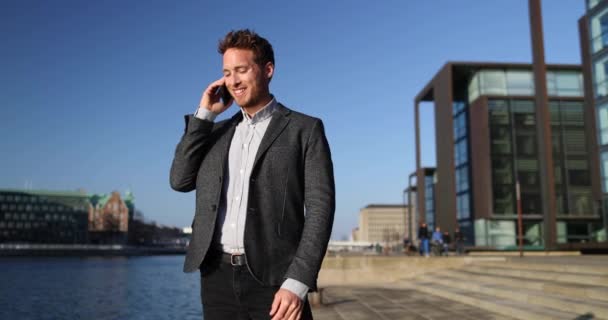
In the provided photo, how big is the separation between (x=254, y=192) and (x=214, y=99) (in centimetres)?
54

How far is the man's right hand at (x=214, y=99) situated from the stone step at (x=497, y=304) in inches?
335

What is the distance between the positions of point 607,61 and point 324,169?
26575mm

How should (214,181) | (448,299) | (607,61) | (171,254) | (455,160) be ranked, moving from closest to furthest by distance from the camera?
(214,181)
(448,299)
(607,61)
(455,160)
(171,254)

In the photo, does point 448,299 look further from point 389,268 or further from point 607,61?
point 607,61

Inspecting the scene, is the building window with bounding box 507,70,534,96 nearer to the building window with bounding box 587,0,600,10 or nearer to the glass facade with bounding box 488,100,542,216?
the glass facade with bounding box 488,100,542,216

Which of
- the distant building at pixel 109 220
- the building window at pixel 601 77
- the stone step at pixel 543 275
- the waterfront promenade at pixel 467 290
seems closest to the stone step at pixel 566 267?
the waterfront promenade at pixel 467 290

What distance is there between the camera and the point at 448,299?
14047mm

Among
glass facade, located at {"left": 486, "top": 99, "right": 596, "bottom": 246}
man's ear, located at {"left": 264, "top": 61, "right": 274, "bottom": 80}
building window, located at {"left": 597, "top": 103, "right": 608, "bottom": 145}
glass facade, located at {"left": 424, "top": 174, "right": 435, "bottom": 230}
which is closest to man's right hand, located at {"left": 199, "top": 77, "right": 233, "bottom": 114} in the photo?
man's ear, located at {"left": 264, "top": 61, "right": 274, "bottom": 80}

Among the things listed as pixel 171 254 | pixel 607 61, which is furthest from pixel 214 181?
pixel 171 254

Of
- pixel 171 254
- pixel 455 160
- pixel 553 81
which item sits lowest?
pixel 171 254

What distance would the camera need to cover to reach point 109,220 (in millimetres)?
138000

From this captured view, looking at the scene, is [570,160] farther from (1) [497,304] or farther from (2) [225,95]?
(2) [225,95]

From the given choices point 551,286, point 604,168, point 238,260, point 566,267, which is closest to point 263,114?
point 238,260

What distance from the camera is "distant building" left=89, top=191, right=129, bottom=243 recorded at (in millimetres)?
136875
